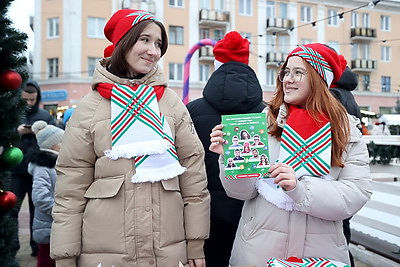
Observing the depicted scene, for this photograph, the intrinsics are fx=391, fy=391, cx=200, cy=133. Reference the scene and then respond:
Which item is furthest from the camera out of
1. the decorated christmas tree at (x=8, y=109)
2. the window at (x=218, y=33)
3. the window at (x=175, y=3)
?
the window at (x=218, y=33)

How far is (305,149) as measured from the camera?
188 centimetres

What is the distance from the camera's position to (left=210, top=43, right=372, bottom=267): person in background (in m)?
1.80

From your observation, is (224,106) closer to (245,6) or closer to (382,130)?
(382,130)

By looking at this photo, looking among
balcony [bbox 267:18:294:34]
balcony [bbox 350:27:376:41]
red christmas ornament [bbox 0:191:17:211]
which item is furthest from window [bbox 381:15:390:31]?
red christmas ornament [bbox 0:191:17:211]

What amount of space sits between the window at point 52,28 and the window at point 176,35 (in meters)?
6.80

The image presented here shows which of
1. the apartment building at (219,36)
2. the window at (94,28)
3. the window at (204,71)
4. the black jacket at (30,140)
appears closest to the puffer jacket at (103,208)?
the black jacket at (30,140)

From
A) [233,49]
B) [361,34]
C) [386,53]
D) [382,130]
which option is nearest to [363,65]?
[361,34]

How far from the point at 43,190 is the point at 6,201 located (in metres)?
1.62

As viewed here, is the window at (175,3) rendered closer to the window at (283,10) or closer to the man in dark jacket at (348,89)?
the window at (283,10)

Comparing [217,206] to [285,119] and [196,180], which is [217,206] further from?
[285,119]

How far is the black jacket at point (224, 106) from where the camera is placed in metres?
2.61

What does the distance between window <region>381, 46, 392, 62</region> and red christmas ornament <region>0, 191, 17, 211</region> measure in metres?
32.1

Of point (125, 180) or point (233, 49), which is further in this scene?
point (233, 49)

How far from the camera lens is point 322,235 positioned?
1.89 meters
